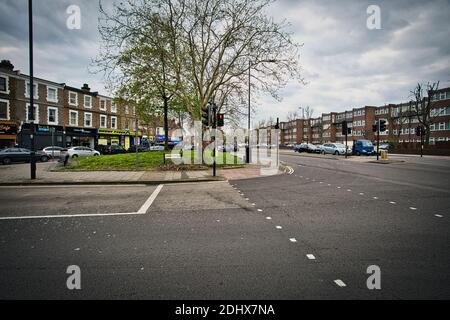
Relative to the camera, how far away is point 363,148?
3384 cm

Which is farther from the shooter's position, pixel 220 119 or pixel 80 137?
pixel 80 137

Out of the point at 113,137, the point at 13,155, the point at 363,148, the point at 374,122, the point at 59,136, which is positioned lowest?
the point at 13,155

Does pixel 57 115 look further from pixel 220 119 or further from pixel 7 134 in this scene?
pixel 220 119

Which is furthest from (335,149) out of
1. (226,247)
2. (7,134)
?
(7,134)

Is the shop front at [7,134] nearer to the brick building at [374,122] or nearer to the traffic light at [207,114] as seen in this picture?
the traffic light at [207,114]

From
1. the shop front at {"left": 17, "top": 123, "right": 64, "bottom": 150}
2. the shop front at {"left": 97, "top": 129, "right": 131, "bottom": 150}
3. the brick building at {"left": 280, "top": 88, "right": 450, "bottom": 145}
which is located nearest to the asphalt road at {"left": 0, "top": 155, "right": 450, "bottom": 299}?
the shop front at {"left": 17, "top": 123, "right": 64, "bottom": 150}

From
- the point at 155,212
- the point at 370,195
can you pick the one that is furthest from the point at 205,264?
the point at 370,195

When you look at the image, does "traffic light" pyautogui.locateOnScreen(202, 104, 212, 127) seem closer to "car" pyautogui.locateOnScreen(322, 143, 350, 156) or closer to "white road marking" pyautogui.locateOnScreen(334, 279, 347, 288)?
"white road marking" pyautogui.locateOnScreen(334, 279, 347, 288)

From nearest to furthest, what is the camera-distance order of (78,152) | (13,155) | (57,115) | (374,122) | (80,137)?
(13,155)
(78,152)
(57,115)
(80,137)
(374,122)

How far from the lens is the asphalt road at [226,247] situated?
3.00 metres

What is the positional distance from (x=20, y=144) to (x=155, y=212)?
33865 millimetres

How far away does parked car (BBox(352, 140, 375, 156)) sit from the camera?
33750mm

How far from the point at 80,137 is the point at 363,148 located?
4192 centimetres
